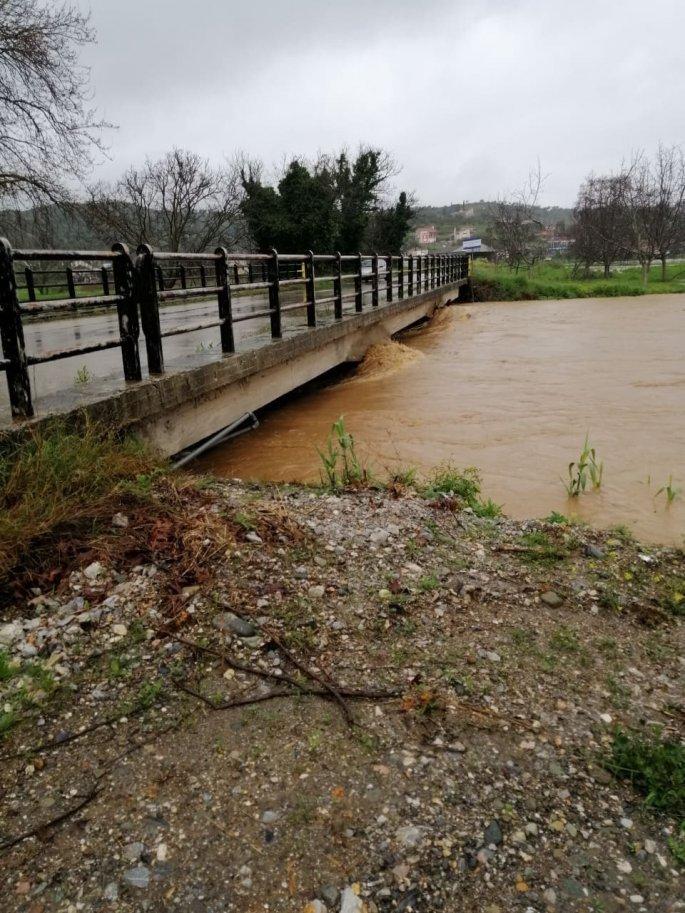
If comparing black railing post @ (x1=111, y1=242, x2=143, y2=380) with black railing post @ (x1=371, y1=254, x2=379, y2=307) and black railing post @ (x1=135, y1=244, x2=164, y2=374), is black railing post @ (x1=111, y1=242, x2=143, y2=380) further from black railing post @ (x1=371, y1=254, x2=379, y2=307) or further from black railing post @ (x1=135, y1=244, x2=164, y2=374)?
black railing post @ (x1=371, y1=254, x2=379, y2=307)

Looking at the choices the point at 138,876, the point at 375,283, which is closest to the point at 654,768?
the point at 138,876

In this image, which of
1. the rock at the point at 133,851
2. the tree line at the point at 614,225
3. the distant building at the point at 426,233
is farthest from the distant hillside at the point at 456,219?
the rock at the point at 133,851

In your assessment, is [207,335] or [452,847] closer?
[452,847]

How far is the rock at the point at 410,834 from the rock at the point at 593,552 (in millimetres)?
2367

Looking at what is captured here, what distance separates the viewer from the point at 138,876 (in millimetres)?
1921

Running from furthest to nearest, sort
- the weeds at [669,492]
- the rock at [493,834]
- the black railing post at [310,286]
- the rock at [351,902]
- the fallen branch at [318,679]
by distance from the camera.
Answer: the black railing post at [310,286], the weeds at [669,492], the fallen branch at [318,679], the rock at [493,834], the rock at [351,902]

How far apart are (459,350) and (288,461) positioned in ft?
31.2

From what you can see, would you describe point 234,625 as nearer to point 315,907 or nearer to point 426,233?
point 315,907

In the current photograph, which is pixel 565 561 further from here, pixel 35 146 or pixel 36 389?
pixel 35 146

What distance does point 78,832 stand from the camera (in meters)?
2.05

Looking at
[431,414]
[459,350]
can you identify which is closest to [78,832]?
[431,414]

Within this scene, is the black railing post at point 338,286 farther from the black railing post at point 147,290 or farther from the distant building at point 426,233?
the distant building at point 426,233

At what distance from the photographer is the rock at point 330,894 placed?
186 centimetres

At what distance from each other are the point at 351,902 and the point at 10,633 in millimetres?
1916
